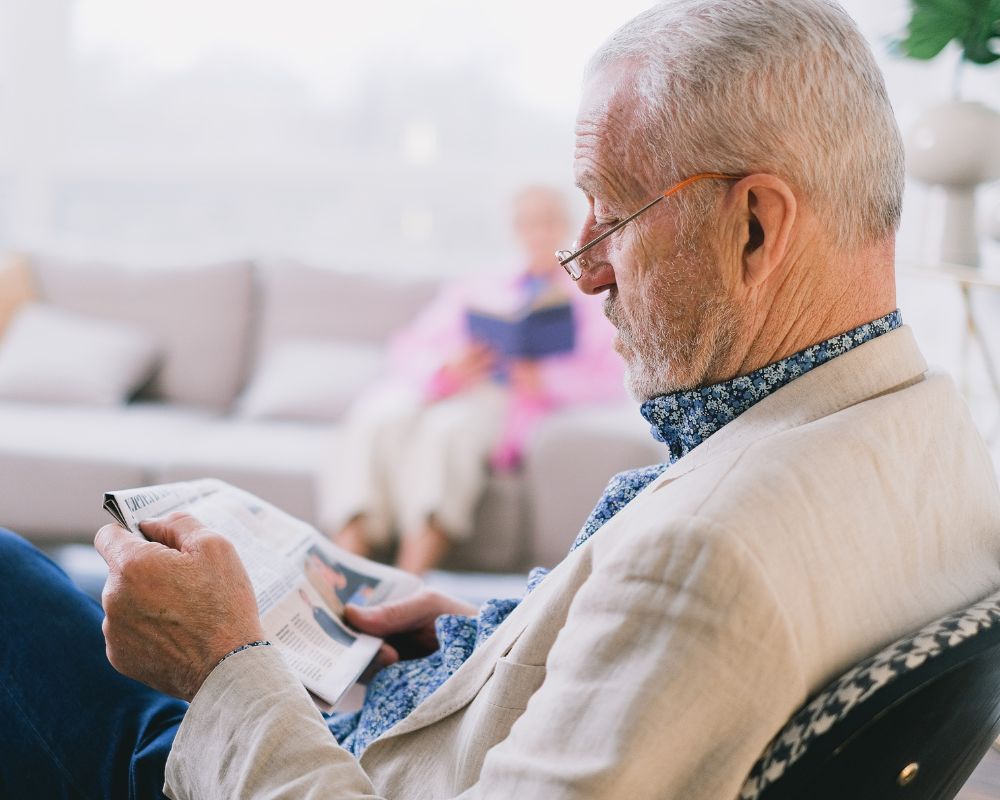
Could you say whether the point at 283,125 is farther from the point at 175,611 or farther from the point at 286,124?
the point at 175,611

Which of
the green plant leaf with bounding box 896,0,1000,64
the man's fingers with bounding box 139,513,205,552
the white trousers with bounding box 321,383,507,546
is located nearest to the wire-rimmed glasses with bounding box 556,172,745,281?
the man's fingers with bounding box 139,513,205,552

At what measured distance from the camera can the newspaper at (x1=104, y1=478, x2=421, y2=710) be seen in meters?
1.06

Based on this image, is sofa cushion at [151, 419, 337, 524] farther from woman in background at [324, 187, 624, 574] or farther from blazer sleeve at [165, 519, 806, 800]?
blazer sleeve at [165, 519, 806, 800]

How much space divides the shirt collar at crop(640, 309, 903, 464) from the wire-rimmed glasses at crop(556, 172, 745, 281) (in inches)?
5.8

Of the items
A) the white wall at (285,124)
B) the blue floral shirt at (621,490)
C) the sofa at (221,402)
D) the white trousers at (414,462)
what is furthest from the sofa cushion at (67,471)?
the blue floral shirt at (621,490)

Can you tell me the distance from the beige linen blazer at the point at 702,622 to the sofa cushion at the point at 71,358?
2.66 metres

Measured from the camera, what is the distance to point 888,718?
0.62 metres

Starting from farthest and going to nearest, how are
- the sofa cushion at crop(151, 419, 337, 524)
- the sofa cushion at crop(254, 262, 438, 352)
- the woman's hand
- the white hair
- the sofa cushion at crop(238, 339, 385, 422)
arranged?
the sofa cushion at crop(254, 262, 438, 352)
the sofa cushion at crop(238, 339, 385, 422)
the woman's hand
the sofa cushion at crop(151, 419, 337, 524)
the white hair

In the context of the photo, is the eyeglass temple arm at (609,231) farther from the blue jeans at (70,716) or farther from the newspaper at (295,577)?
the blue jeans at (70,716)

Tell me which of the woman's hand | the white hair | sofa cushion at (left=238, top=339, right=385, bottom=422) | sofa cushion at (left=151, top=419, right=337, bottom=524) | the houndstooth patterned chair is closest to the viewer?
the houndstooth patterned chair

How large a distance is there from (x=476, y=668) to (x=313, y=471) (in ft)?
6.40

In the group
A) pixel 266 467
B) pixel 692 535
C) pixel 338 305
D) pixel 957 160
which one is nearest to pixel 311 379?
pixel 338 305

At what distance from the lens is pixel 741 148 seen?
83cm

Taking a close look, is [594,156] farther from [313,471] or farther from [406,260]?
[406,260]
